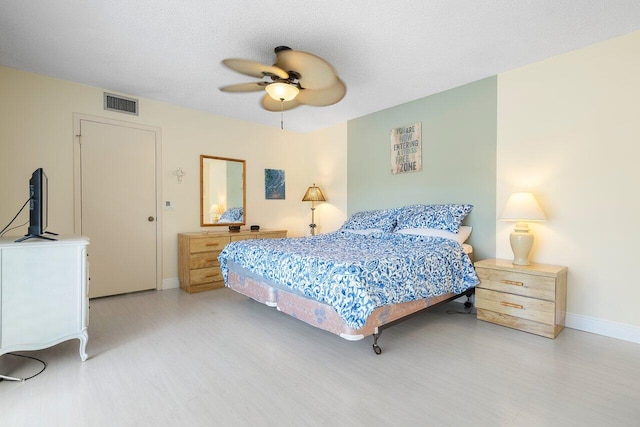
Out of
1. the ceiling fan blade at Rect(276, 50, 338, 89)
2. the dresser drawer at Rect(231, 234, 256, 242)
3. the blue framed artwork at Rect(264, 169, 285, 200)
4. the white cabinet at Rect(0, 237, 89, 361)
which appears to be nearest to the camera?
the white cabinet at Rect(0, 237, 89, 361)

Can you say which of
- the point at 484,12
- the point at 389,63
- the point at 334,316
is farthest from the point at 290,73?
the point at 334,316

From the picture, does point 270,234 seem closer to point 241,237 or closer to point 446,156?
point 241,237

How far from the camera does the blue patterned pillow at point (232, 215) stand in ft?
14.9

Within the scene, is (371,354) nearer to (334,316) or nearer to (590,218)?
(334,316)

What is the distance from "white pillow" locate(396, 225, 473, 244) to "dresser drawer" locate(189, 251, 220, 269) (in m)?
2.41

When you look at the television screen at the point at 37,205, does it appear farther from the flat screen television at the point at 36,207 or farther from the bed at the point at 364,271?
the bed at the point at 364,271

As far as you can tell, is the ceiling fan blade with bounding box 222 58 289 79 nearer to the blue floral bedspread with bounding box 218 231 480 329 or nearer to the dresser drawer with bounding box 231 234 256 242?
the blue floral bedspread with bounding box 218 231 480 329

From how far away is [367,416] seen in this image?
1.52 metres

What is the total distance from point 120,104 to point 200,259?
2.10m

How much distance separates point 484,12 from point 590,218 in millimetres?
1929

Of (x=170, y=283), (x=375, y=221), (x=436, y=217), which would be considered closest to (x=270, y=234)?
(x=170, y=283)

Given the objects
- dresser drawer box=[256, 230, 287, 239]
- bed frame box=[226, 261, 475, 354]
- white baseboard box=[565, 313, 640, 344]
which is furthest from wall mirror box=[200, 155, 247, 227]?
white baseboard box=[565, 313, 640, 344]

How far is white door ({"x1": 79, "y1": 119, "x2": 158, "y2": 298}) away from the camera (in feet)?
11.4

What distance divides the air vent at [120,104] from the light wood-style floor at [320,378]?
2.49 metres
